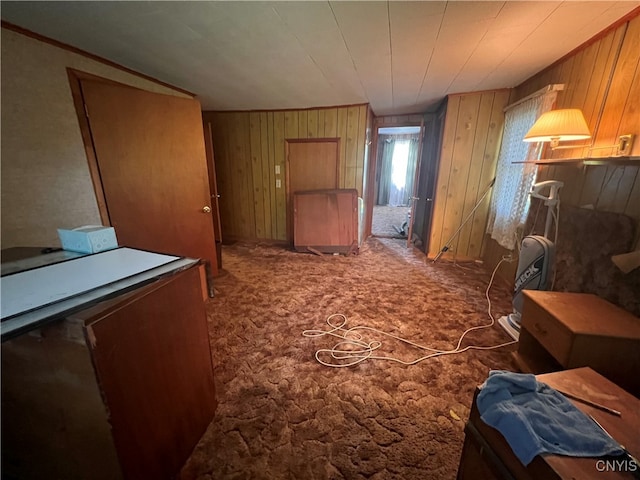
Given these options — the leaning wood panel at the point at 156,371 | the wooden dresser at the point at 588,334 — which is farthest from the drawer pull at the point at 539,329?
the leaning wood panel at the point at 156,371

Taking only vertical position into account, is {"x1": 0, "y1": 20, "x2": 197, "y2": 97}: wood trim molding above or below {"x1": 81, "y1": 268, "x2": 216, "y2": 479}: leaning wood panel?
above

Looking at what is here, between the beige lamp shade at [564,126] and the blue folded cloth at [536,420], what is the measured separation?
170 cm

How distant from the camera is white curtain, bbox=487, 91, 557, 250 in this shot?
2398mm

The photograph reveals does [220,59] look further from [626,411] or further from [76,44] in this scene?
[626,411]

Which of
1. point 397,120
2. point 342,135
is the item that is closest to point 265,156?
point 342,135

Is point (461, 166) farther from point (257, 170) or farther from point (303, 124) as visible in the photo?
point (257, 170)

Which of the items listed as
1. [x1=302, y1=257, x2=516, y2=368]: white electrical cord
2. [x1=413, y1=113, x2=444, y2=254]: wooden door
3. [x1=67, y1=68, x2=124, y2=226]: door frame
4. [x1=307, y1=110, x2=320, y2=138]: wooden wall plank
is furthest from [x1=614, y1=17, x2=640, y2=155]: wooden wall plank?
[x1=67, y1=68, x2=124, y2=226]: door frame

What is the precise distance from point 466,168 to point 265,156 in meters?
3.09

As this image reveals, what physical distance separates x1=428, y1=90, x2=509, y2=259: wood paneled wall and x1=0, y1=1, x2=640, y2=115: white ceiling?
1.24ft

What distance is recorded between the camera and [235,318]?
2.21 metres

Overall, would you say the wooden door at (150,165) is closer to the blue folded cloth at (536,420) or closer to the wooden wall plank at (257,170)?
the wooden wall plank at (257,170)

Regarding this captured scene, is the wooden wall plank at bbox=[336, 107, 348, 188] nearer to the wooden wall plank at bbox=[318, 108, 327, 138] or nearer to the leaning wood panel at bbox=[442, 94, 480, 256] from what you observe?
the wooden wall plank at bbox=[318, 108, 327, 138]

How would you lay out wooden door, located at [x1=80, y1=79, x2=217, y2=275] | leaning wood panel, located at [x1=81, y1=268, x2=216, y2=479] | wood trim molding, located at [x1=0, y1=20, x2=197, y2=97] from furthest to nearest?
wooden door, located at [x1=80, y1=79, x2=217, y2=275]
wood trim molding, located at [x1=0, y1=20, x2=197, y2=97]
leaning wood panel, located at [x1=81, y1=268, x2=216, y2=479]

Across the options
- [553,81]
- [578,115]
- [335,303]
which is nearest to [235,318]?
[335,303]
